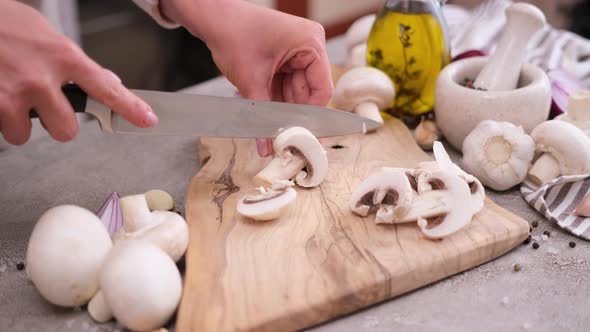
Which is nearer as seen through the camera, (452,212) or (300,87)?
(452,212)

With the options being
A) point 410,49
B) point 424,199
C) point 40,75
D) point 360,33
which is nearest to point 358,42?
point 360,33

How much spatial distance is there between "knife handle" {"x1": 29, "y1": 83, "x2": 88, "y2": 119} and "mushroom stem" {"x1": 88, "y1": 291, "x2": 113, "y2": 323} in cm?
28

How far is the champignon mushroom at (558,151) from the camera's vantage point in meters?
1.12

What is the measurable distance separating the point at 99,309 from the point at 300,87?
0.58 meters

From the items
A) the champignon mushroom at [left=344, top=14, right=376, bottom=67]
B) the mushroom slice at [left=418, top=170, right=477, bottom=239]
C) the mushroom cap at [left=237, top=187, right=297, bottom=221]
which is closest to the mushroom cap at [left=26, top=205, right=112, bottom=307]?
the mushroom cap at [left=237, top=187, right=297, bottom=221]

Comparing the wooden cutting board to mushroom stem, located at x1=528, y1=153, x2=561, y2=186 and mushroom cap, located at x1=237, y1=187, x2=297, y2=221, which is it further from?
mushroom stem, located at x1=528, y1=153, x2=561, y2=186

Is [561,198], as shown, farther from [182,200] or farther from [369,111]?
[182,200]

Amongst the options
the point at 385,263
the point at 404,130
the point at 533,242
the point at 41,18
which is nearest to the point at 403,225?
the point at 385,263

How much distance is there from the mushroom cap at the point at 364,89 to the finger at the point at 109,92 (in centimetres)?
52

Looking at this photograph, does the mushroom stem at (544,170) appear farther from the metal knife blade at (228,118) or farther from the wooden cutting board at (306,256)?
the metal knife blade at (228,118)

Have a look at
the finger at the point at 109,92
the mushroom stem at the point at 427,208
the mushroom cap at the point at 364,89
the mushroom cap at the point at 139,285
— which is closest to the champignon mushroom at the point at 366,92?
the mushroom cap at the point at 364,89

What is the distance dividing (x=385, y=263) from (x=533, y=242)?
0.29 m

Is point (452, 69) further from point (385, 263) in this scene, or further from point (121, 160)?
point (121, 160)

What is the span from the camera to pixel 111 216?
103 centimetres
